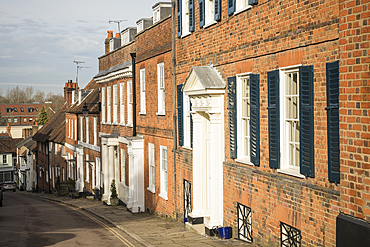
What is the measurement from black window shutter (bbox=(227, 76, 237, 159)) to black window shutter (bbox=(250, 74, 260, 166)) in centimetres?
91

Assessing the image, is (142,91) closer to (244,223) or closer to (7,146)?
(244,223)

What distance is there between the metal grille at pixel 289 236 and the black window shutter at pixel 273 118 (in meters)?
1.26

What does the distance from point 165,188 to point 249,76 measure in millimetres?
8249

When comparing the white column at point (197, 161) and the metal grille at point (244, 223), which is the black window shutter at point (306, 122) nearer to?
the metal grille at point (244, 223)

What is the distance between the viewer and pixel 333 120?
22.5ft

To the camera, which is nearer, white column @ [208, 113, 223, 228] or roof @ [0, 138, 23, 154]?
white column @ [208, 113, 223, 228]

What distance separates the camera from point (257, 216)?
9609 millimetres

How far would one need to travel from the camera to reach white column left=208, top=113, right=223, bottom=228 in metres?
11.5

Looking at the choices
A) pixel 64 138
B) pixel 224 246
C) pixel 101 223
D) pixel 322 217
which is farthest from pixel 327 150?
pixel 64 138

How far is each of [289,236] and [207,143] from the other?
511 centimetres

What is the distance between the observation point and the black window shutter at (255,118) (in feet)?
31.1

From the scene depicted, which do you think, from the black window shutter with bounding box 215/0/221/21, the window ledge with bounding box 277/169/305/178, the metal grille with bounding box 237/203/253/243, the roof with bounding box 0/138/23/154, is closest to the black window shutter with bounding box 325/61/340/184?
the window ledge with bounding box 277/169/305/178

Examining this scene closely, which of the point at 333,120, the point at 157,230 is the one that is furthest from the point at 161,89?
the point at 333,120

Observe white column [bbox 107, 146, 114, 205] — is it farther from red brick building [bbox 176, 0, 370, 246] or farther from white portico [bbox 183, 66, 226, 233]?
white portico [bbox 183, 66, 226, 233]
